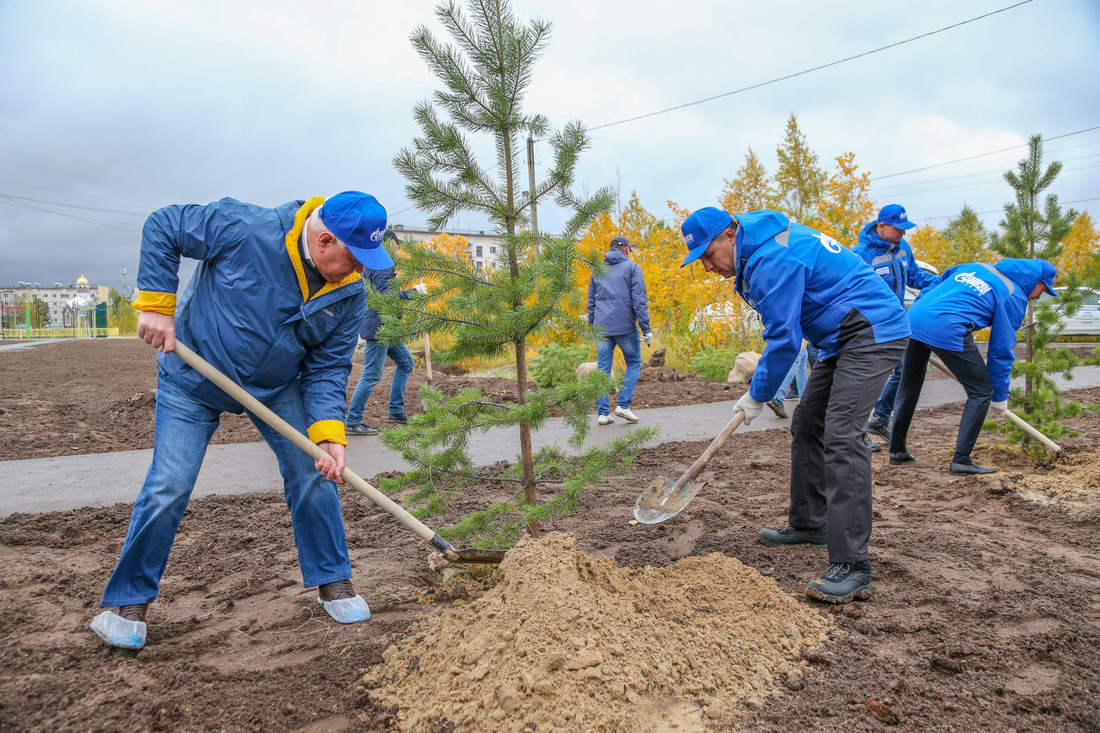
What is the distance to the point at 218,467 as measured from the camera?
586cm

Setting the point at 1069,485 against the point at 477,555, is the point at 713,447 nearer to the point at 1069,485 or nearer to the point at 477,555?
the point at 477,555

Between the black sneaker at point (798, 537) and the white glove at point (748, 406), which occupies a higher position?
the white glove at point (748, 406)

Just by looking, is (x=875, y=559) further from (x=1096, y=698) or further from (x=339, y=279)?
(x=339, y=279)

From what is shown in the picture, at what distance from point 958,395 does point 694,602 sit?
8.98 meters

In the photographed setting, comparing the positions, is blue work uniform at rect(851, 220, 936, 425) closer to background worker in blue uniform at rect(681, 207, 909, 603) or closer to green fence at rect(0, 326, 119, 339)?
background worker in blue uniform at rect(681, 207, 909, 603)

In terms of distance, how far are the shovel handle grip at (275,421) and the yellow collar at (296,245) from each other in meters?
0.45

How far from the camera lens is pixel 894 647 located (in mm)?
2629

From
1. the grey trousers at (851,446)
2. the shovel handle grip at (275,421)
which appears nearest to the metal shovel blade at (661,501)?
the grey trousers at (851,446)

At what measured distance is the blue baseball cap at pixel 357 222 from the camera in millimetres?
2633

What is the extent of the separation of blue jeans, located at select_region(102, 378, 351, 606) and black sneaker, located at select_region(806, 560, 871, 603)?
6.80ft

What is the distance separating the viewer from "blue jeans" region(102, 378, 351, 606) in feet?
8.59

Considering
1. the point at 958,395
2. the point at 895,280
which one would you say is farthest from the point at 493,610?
the point at 958,395

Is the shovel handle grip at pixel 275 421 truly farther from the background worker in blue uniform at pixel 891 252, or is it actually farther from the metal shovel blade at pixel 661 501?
the background worker in blue uniform at pixel 891 252

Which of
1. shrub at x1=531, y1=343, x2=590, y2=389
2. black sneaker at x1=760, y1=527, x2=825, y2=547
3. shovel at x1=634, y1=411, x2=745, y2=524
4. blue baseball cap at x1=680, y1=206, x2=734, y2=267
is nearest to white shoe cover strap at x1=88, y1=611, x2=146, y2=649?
shovel at x1=634, y1=411, x2=745, y2=524
